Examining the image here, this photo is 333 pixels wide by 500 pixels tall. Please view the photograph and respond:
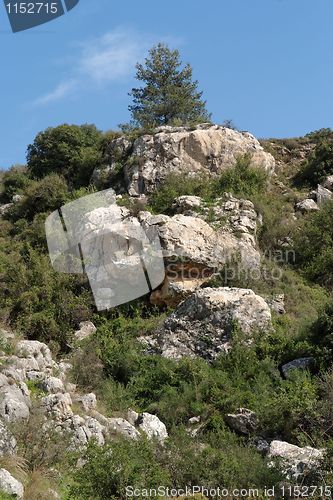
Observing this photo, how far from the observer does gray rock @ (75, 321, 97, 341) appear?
19.3 metres

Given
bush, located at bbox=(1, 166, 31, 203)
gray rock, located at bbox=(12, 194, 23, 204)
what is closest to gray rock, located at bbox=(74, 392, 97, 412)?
gray rock, located at bbox=(12, 194, 23, 204)

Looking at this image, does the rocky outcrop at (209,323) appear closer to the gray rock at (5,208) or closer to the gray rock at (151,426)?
the gray rock at (151,426)

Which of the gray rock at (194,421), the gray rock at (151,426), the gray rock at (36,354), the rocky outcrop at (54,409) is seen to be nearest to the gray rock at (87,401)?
the rocky outcrop at (54,409)

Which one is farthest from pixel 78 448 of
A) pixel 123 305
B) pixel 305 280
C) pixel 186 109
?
pixel 186 109

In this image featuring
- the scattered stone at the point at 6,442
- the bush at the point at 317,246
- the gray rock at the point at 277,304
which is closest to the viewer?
the scattered stone at the point at 6,442

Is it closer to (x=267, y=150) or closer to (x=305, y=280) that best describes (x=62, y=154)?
(x=267, y=150)

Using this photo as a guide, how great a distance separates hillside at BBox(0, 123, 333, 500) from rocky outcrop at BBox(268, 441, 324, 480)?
4 cm

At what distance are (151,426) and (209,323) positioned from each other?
4360 millimetres

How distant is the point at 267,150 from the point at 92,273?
12.2m

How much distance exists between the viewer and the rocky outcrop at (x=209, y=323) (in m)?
18.1

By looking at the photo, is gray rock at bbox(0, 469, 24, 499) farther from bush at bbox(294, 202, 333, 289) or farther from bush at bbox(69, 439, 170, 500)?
bush at bbox(294, 202, 333, 289)

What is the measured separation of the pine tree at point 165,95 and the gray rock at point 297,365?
1703 cm

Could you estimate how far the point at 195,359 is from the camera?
17.4m

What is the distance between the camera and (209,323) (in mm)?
18422
